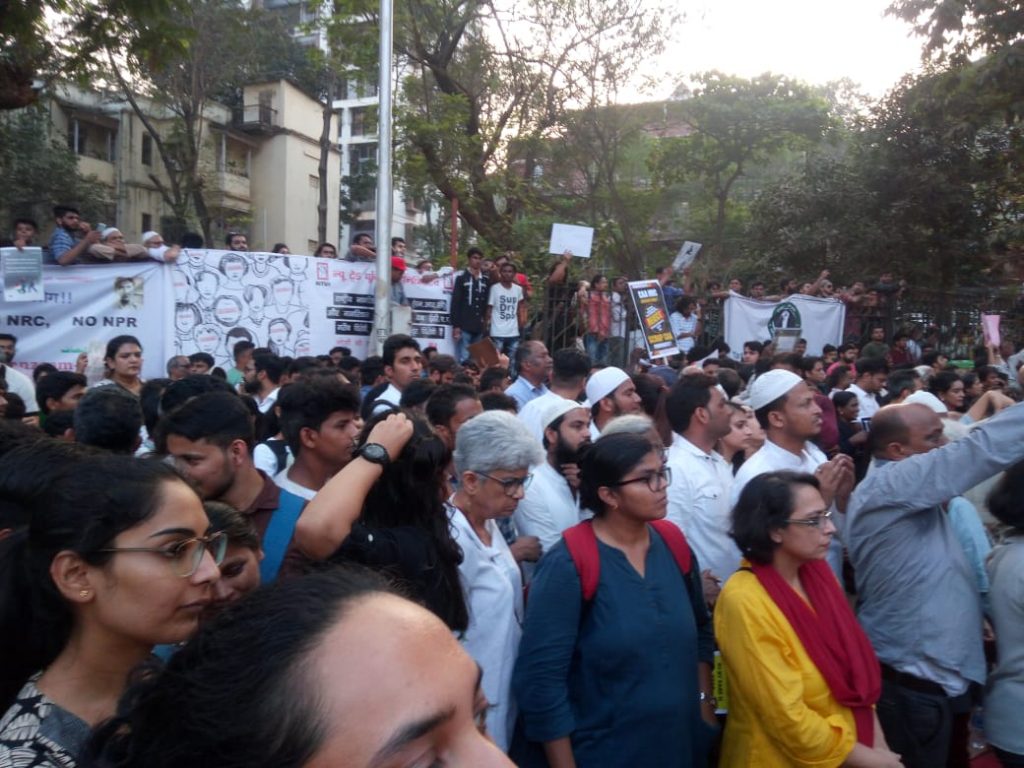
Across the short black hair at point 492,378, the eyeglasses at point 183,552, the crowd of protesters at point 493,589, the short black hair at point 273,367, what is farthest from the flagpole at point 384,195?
the eyeglasses at point 183,552

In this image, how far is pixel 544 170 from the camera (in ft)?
62.6

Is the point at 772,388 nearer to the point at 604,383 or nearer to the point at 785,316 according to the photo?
the point at 604,383

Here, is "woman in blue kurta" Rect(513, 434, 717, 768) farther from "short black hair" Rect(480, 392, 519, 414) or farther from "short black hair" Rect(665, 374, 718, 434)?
"short black hair" Rect(480, 392, 519, 414)

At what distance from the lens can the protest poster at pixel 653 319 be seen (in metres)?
10.6

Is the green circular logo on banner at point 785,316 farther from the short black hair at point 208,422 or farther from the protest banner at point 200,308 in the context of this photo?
the short black hair at point 208,422

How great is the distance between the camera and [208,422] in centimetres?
323

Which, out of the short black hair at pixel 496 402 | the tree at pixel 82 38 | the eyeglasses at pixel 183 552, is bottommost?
the short black hair at pixel 496 402

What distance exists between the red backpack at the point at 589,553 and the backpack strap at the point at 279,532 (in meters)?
0.92

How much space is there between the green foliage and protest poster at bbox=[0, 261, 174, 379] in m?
16.6

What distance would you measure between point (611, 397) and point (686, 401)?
1.07m

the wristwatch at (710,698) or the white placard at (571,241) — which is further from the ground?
the white placard at (571,241)

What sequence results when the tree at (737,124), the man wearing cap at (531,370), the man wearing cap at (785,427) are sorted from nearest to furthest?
the man wearing cap at (785,427) → the man wearing cap at (531,370) → the tree at (737,124)

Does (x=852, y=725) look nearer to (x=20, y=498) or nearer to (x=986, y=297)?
(x=20, y=498)

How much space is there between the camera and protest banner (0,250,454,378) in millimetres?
8953
